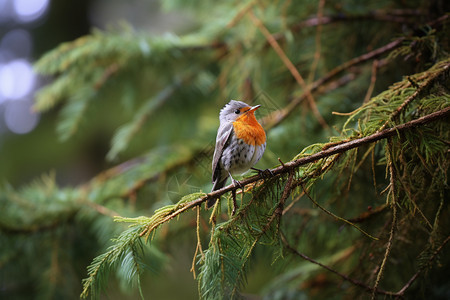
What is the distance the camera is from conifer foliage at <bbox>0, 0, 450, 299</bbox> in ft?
5.71

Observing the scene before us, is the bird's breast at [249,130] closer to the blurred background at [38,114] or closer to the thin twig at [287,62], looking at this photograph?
the thin twig at [287,62]

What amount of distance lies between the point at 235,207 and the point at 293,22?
196cm

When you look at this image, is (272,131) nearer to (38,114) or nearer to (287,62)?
(287,62)

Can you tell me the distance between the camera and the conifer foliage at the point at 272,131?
174cm

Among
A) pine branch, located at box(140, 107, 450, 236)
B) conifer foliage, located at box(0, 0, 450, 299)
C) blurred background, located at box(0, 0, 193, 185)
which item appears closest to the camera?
pine branch, located at box(140, 107, 450, 236)

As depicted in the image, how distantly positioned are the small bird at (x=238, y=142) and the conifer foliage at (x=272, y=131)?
0.09m

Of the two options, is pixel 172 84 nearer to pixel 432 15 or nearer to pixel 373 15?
pixel 373 15

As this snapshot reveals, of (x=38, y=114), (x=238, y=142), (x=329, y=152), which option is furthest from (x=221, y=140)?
(x=38, y=114)

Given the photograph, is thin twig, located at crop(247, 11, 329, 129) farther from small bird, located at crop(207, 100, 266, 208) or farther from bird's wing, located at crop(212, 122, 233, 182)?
bird's wing, located at crop(212, 122, 233, 182)

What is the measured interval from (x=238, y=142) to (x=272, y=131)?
84 centimetres

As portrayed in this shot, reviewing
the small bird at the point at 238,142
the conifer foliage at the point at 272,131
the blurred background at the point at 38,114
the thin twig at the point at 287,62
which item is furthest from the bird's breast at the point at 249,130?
the blurred background at the point at 38,114

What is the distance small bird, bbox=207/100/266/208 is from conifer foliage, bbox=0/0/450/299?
0.09 metres

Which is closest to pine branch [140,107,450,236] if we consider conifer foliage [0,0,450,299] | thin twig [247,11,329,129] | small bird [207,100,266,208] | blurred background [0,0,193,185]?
conifer foliage [0,0,450,299]

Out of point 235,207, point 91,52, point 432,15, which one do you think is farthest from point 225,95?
point 235,207
